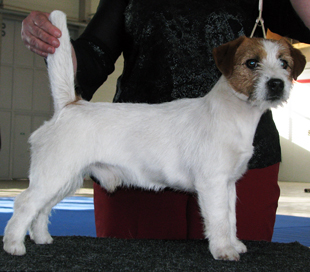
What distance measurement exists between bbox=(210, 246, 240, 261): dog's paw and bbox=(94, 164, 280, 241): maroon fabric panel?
1.94 feet

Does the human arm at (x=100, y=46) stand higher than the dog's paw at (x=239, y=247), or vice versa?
the human arm at (x=100, y=46)

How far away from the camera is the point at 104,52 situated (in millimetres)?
1927

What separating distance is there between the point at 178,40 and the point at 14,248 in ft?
4.30

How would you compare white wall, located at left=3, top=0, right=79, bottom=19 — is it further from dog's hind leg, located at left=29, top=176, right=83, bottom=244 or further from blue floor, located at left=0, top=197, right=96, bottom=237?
dog's hind leg, located at left=29, top=176, right=83, bottom=244

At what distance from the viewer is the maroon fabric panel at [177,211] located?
198 cm

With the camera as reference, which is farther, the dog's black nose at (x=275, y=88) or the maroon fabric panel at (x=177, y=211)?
→ the maroon fabric panel at (x=177, y=211)

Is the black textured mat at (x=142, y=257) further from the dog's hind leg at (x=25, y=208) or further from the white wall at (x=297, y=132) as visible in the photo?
the white wall at (x=297, y=132)

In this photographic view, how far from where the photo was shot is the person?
1.91m

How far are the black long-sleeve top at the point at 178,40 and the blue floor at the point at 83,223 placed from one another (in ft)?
9.70

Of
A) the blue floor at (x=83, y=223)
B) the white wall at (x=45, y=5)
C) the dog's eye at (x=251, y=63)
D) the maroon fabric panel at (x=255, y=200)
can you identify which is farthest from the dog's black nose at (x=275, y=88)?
the white wall at (x=45, y=5)

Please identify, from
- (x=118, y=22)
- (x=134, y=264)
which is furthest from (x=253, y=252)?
(x=118, y=22)

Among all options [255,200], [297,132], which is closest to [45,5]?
[297,132]

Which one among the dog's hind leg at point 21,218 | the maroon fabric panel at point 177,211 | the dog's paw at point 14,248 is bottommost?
the maroon fabric panel at point 177,211

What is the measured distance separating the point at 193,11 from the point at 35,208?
1.32m
